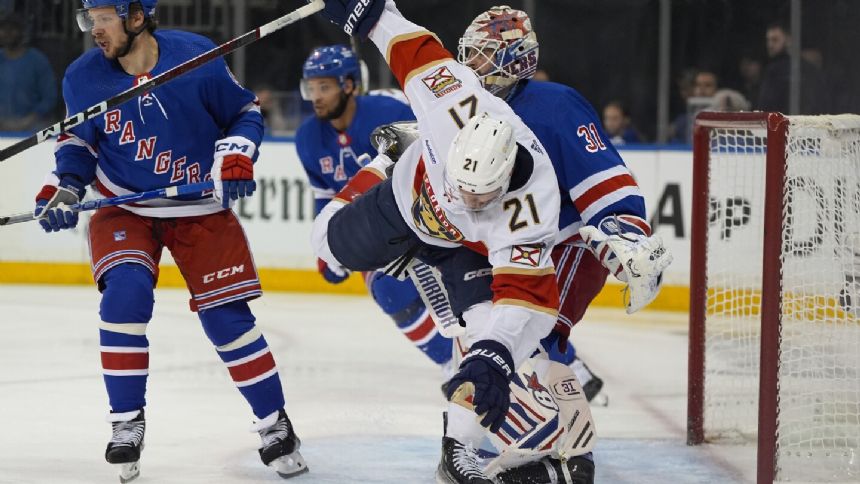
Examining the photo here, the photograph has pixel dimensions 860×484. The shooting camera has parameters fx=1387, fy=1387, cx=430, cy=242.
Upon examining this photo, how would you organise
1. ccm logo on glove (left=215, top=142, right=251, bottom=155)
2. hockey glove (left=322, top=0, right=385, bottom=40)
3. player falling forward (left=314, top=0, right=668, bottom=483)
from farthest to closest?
ccm logo on glove (left=215, top=142, right=251, bottom=155)
hockey glove (left=322, top=0, right=385, bottom=40)
player falling forward (left=314, top=0, right=668, bottom=483)

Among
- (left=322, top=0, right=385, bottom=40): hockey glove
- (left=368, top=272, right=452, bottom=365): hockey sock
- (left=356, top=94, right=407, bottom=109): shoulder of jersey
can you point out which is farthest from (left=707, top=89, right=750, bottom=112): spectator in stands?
(left=322, top=0, right=385, bottom=40): hockey glove

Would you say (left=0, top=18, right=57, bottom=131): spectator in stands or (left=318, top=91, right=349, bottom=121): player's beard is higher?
(left=318, top=91, right=349, bottom=121): player's beard

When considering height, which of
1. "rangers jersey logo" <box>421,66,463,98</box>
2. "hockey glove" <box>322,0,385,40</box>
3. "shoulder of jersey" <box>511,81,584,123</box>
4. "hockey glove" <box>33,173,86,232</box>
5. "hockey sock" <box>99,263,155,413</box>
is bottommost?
"hockey sock" <box>99,263,155,413</box>

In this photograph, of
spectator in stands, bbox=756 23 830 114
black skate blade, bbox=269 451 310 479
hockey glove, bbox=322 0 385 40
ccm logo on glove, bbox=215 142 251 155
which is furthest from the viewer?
spectator in stands, bbox=756 23 830 114

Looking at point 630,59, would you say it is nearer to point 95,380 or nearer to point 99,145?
point 95,380

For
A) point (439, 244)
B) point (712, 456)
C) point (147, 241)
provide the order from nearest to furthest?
point (439, 244) → point (147, 241) → point (712, 456)

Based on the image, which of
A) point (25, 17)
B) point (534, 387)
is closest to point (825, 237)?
point (534, 387)

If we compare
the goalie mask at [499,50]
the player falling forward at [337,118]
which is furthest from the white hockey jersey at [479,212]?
the player falling forward at [337,118]

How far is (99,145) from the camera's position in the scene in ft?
10.8

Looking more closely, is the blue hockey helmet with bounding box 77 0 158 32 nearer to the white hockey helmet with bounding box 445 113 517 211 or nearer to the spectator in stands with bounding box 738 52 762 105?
the white hockey helmet with bounding box 445 113 517 211

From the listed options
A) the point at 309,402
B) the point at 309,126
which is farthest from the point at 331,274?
the point at 309,126

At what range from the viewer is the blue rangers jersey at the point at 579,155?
9.83ft

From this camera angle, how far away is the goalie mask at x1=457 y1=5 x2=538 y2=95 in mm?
3066

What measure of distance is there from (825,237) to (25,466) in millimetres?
2087
